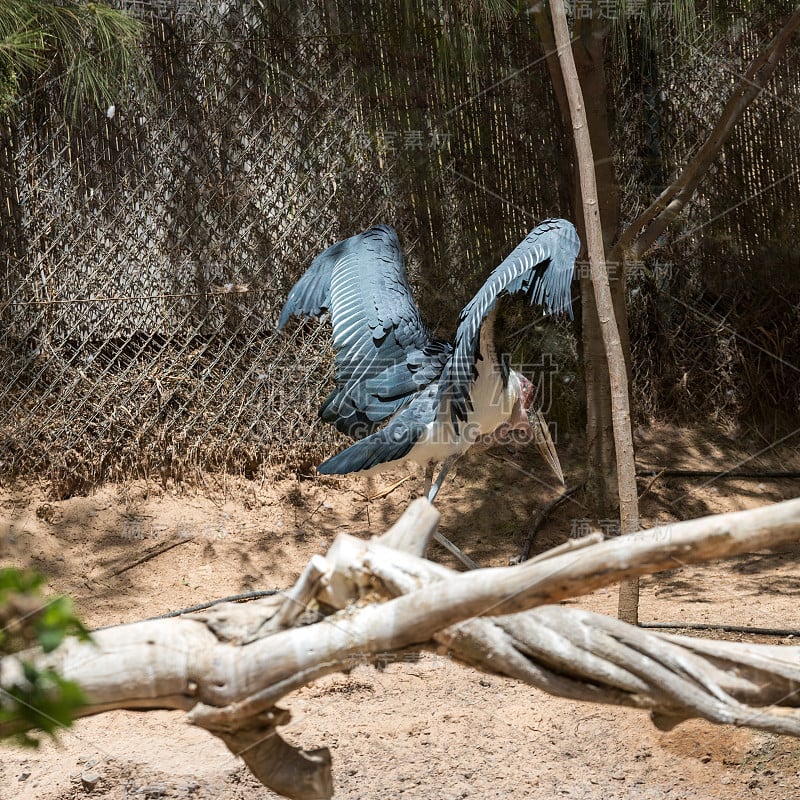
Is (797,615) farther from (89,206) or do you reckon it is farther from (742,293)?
(89,206)

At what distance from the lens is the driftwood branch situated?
1.76m

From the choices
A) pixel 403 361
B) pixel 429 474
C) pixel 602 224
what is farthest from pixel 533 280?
pixel 602 224

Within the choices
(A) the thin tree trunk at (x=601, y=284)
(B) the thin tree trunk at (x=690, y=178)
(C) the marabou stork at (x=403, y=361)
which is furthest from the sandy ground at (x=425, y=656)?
(B) the thin tree trunk at (x=690, y=178)

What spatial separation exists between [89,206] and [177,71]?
3.13 feet

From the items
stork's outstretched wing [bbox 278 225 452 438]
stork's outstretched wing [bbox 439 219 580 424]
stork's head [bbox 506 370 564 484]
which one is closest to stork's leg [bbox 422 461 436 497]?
stork's outstretched wing [bbox 278 225 452 438]

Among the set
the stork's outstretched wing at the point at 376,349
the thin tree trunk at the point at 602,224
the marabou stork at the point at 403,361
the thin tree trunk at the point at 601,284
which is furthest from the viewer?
the thin tree trunk at the point at 602,224

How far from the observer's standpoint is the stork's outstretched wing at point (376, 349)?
4.12 metres

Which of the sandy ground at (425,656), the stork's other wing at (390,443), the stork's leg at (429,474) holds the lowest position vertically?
the sandy ground at (425,656)

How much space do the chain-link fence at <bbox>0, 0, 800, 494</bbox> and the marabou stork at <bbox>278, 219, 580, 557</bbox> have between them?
1318mm

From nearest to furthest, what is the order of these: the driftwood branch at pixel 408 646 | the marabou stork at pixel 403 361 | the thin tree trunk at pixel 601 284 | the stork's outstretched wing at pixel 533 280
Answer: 1. the driftwood branch at pixel 408 646
2. the thin tree trunk at pixel 601 284
3. the stork's outstretched wing at pixel 533 280
4. the marabou stork at pixel 403 361

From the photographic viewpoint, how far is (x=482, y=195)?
6098 millimetres

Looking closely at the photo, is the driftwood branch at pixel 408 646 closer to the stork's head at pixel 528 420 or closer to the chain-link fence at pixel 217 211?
the stork's head at pixel 528 420

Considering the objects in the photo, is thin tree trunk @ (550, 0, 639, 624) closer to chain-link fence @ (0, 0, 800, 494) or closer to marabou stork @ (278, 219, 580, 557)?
marabou stork @ (278, 219, 580, 557)

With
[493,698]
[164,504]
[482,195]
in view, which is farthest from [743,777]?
[482,195]
